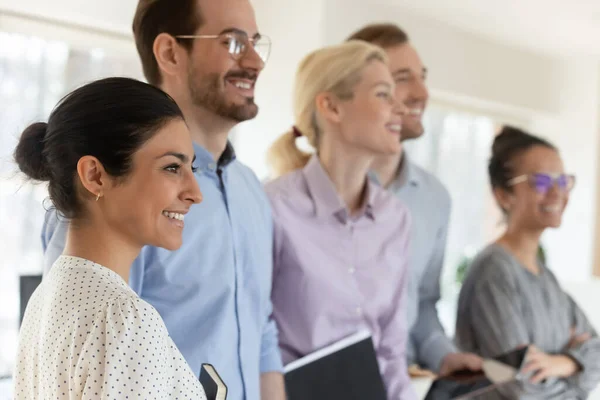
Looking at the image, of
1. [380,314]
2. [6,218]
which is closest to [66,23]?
[6,218]

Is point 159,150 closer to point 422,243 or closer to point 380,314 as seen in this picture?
point 380,314

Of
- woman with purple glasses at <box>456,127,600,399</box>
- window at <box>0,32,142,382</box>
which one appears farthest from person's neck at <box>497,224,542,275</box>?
window at <box>0,32,142,382</box>

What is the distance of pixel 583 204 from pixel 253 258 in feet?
15.9

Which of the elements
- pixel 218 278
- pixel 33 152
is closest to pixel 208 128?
pixel 218 278

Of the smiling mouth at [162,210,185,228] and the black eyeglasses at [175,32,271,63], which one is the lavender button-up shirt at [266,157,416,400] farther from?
the smiling mouth at [162,210,185,228]

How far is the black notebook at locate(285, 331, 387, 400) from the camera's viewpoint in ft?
4.89

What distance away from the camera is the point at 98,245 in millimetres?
944

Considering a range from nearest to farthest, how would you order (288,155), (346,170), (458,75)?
(346,170) → (288,155) → (458,75)

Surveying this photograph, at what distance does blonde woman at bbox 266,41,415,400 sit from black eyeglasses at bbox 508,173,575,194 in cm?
50

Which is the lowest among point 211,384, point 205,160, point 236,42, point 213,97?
point 211,384

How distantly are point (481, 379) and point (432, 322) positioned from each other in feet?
1.02

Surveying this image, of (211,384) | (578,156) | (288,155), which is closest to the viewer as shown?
(211,384)

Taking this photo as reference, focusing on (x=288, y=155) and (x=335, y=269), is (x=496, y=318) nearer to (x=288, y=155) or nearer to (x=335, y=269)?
(x=335, y=269)

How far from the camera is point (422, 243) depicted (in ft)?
6.97
